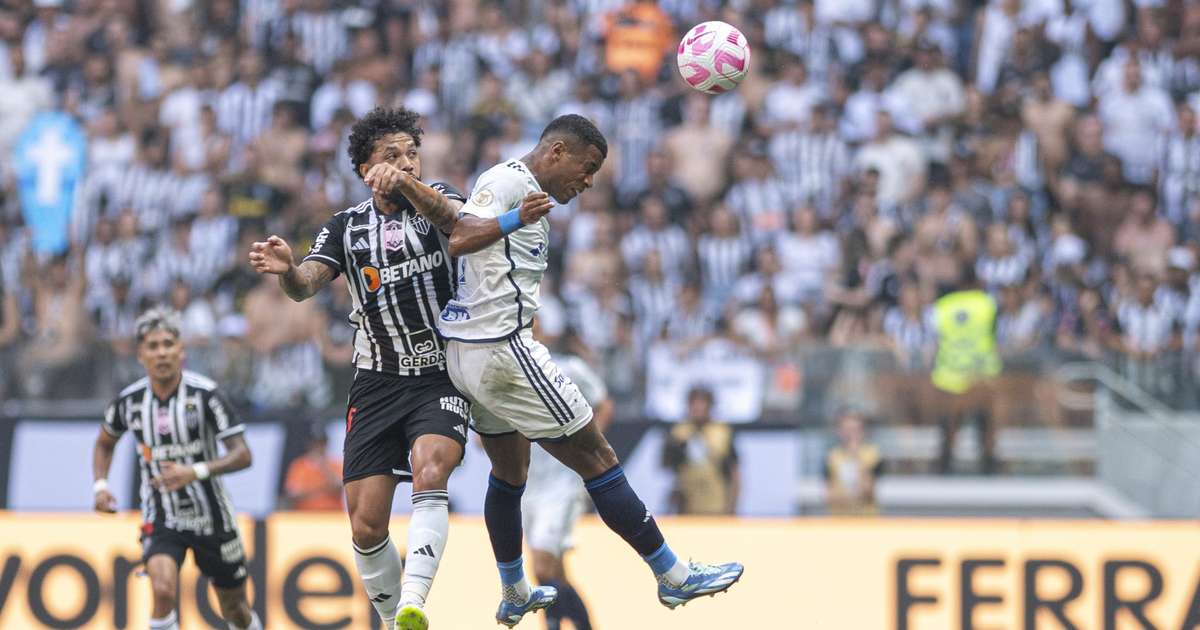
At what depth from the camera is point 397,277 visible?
868 cm

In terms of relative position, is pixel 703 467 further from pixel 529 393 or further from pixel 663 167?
pixel 529 393

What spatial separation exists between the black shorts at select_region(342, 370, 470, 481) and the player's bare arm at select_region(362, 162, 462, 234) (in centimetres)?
80

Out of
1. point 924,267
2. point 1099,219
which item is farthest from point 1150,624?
point 1099,219

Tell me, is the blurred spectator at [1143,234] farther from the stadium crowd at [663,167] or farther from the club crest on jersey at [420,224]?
the club crest on jersey at [420,224]

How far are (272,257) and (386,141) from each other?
0.89 meters

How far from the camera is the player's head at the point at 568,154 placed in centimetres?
853

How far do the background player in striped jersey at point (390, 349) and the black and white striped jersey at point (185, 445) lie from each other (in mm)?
2354

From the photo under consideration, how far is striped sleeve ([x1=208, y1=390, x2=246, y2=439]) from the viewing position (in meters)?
10.9

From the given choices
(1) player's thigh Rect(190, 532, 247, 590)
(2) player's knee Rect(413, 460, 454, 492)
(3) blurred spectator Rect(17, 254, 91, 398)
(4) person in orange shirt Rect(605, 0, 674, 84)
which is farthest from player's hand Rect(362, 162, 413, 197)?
(4) person in orange shirt Rect(605, 0, 674, 84)

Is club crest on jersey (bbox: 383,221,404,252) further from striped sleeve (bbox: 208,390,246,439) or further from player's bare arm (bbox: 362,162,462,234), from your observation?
striped sleeve (bbox: 208,390,246,439)

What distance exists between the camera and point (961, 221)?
1673 cm

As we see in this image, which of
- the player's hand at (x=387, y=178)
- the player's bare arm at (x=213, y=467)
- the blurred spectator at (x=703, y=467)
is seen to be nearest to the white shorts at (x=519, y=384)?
the player's hand at (x=387, y=178)

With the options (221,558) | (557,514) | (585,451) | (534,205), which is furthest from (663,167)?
(534,205)

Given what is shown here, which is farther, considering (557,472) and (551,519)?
(557,472)
